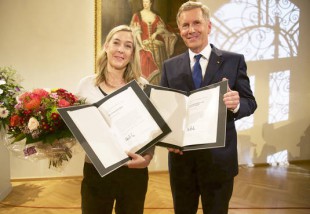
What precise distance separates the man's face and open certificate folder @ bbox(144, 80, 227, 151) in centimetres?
35

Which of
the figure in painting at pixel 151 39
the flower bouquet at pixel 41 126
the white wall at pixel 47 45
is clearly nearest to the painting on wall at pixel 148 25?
the figure in painting at pixel 151 39

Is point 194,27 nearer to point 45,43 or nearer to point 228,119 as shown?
point 228,119

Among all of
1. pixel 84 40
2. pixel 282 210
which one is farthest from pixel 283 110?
pixel 84 40

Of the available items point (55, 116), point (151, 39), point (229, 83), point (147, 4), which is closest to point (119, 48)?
point (55, 116)

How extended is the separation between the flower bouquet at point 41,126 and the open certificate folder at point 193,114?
0.47m

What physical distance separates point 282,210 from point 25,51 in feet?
14.2

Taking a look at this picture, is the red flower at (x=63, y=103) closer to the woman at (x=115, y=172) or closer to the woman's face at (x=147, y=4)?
the woman at (x=115, y=172)

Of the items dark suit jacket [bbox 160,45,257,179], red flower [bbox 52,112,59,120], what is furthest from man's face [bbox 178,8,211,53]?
red flower [bbox 52,112,59,120]

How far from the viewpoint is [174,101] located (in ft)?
4.94

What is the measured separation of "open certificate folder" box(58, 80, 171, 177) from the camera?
136cm

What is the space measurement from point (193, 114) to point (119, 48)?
0.59m

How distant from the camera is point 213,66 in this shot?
1.66m

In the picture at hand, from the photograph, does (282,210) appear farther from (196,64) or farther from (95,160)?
(95,160)

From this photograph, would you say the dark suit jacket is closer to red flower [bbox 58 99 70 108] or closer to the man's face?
the man's face
